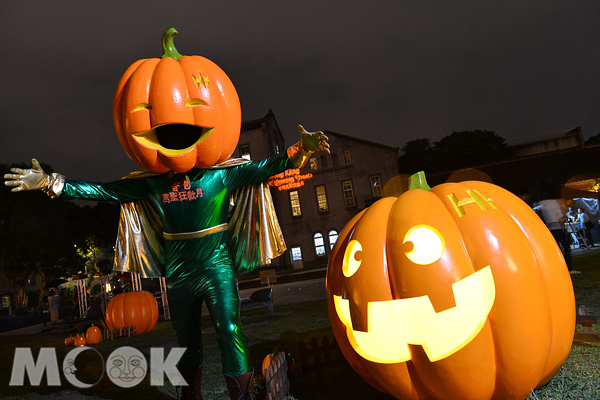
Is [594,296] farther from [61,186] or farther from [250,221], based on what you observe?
[61,186]

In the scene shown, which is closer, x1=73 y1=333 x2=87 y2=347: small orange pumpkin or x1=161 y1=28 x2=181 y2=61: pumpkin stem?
x1=161 y1=28 x2=181 y2=61: pumpkin stem

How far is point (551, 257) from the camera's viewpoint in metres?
2.26

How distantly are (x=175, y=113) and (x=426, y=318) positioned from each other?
2.12 m

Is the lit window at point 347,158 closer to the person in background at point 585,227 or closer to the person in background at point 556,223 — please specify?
the person in background at point 585,227

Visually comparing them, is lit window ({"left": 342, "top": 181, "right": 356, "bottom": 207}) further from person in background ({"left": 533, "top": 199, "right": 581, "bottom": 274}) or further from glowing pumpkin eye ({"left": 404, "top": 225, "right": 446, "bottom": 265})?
glowing pumpkin eye ({"left": 404, "top": 225, "right": 446, "bottom": 265})

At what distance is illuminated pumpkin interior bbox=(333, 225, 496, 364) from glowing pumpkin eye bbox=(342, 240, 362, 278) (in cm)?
26

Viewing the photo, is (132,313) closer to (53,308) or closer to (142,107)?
(142,107)

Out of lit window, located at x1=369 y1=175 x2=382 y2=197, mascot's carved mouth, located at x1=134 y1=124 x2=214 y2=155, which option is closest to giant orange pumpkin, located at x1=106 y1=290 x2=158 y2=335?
mascot's carved mouth, located at x1=134 y1=124 x2=214 y2=155

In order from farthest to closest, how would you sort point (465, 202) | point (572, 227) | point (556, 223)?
point (572, 227) → point (556, 223) → point (465, 202)

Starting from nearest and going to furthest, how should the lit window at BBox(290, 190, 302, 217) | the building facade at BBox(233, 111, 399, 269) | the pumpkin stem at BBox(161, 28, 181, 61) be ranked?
the pumpkin stem at BBox(161, 28, 181, 61) → the building facade at BBox(233, 111, 399, 269) → the lit window at BBox(290, 190, 302, 217)

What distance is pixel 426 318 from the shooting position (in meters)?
2.07

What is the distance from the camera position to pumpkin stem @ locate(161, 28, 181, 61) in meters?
3.00

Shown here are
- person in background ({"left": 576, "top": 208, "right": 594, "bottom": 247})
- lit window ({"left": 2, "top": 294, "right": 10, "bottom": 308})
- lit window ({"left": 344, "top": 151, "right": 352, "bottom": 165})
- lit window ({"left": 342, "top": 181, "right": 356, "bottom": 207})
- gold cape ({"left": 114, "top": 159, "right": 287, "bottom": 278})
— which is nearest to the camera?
gold cape ({"left": 114, "top": 159, "right": 287, "bottom": 278})

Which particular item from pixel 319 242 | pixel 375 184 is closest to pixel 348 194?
pixel 375 184
